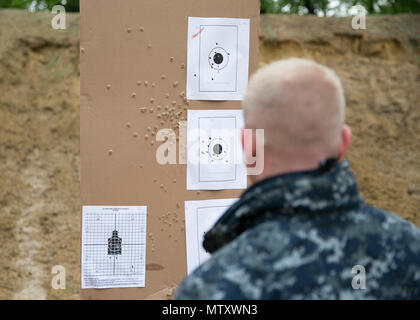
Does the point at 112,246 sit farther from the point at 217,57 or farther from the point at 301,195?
the point at 301,195

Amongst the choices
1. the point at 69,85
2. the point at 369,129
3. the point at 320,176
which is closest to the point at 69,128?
the point at 69,85

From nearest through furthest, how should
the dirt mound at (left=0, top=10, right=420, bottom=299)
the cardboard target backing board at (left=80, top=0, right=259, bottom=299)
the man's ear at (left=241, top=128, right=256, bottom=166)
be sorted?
the man's ear at (left=241, top=128, right=256, bottom=166) → the cardboard target backing board at (left=80, top=0, right=259, bottom=299) → the dirt mound at (left=0, top=10, right=420, bottom=299)

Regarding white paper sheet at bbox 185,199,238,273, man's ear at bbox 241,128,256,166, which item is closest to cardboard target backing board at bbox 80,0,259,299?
white paper sheet at bbox 185,199,238,273

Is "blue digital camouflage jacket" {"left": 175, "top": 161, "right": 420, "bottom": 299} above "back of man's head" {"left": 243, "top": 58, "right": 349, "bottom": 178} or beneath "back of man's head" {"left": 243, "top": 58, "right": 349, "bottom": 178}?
beneath

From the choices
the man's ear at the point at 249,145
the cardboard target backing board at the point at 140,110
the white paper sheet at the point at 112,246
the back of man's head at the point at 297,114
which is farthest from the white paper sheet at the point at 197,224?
the back of man's head at the point at 297,114

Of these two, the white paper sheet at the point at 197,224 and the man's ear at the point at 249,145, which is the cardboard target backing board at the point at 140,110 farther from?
Answer: the man's ear at the point at 249,145

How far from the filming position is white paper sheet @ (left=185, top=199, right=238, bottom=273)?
2.10 m

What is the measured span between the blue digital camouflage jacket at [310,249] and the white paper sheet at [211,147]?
1014mm

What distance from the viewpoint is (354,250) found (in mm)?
1047

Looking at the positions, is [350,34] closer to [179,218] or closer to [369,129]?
[369,129]

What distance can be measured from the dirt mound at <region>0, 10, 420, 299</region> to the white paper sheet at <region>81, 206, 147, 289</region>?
2203 millimetres

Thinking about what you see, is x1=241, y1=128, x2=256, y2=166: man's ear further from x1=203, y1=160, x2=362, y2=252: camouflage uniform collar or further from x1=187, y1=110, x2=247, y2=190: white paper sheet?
x1=187, y1=110, x2=247, y2=190: white paper sheet

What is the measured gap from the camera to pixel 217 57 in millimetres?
2104
